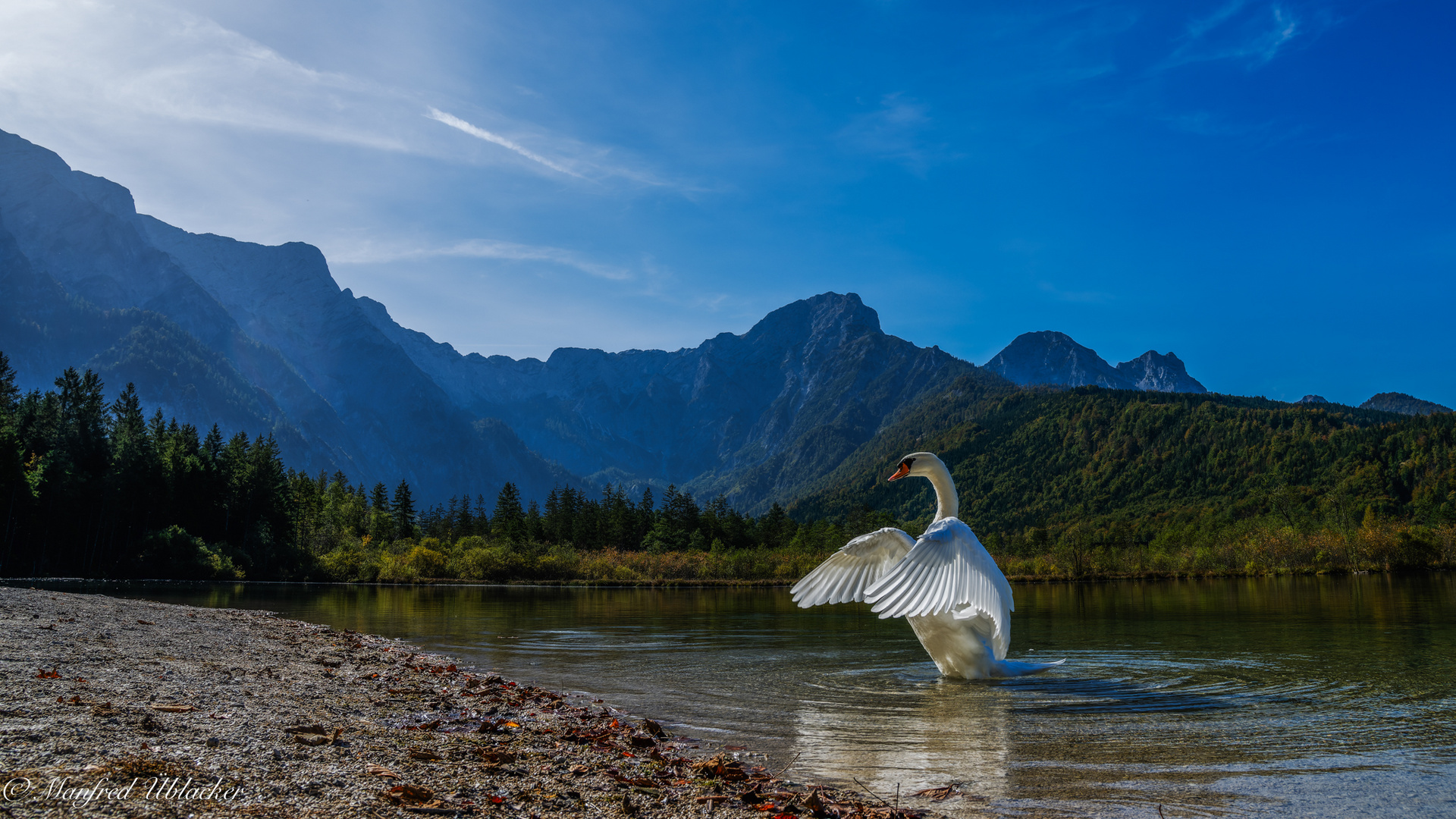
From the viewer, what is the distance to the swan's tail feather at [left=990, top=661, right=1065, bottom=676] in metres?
13.5

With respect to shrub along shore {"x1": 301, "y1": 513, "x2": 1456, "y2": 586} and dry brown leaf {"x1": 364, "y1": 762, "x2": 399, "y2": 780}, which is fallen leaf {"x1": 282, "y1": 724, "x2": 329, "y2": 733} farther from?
shrub along shore {"x1": 301, "y1": 513, "x2": 1456, "y2": 586}

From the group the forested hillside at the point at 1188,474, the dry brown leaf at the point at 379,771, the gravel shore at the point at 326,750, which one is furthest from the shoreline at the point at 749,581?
the dry brown leaf at the point at 379,771

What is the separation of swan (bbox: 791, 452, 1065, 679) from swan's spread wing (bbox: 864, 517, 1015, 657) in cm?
1

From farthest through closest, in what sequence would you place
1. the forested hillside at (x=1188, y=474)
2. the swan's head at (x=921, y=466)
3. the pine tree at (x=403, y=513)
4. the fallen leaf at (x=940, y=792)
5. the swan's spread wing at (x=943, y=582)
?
1. the pine tree at (x=403, y=513)
2. the forested hillside at (x=1188, y=474)
3. the swan's head at (x=921, y=466)
4. the swan's spread wing at (x=943, y=582)
5. the fallen leaf at (x=940, y=792)

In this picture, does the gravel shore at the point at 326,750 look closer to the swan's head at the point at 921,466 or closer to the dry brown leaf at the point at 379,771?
the dry brown leaf at the point at 379,771

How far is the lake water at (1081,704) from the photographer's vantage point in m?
7.15

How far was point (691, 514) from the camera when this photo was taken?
12312 cm

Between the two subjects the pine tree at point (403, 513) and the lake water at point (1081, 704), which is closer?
the lake water at point (1081, 704)

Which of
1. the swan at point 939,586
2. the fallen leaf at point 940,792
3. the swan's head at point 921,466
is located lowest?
the fallen leaf at point 940,792

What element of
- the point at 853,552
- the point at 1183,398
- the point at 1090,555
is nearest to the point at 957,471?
the point at 1183,398

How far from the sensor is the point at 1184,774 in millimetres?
7465

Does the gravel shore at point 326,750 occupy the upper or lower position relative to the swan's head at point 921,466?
lower

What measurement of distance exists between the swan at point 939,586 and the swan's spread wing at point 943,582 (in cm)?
1

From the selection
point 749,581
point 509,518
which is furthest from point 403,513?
point 749,581
